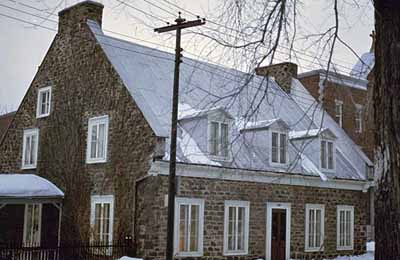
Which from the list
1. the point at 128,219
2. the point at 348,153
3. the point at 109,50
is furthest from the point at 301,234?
the point at 109,50

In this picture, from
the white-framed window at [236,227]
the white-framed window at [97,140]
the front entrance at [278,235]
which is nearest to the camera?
the white-framed window at [236,227]

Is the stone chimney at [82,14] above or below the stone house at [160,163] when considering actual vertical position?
above

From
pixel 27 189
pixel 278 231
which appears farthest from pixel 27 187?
pixel 278 231

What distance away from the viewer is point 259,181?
22.5 meters

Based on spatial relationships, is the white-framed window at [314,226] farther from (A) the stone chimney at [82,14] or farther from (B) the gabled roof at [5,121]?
(B) the gabled roof at [5,121]

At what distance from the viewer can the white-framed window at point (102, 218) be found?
811 inches

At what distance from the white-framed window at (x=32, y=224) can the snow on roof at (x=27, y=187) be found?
1.46 meters

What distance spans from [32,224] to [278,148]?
32.7ft

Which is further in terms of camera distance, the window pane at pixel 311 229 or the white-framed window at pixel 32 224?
the window pane at pixel 311 229

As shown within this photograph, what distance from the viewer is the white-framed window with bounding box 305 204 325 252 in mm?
24641

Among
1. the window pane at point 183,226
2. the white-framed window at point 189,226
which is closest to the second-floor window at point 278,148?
the white-framed window at point 189,226

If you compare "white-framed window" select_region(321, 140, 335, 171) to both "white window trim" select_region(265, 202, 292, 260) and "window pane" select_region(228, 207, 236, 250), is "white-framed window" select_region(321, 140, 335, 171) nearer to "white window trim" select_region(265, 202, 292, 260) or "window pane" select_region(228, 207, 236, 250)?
"white window trim" select_region(265, 202, 292, 260)

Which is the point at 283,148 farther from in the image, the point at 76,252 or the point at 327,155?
the point at 76,252

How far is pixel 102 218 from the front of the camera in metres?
21.0
